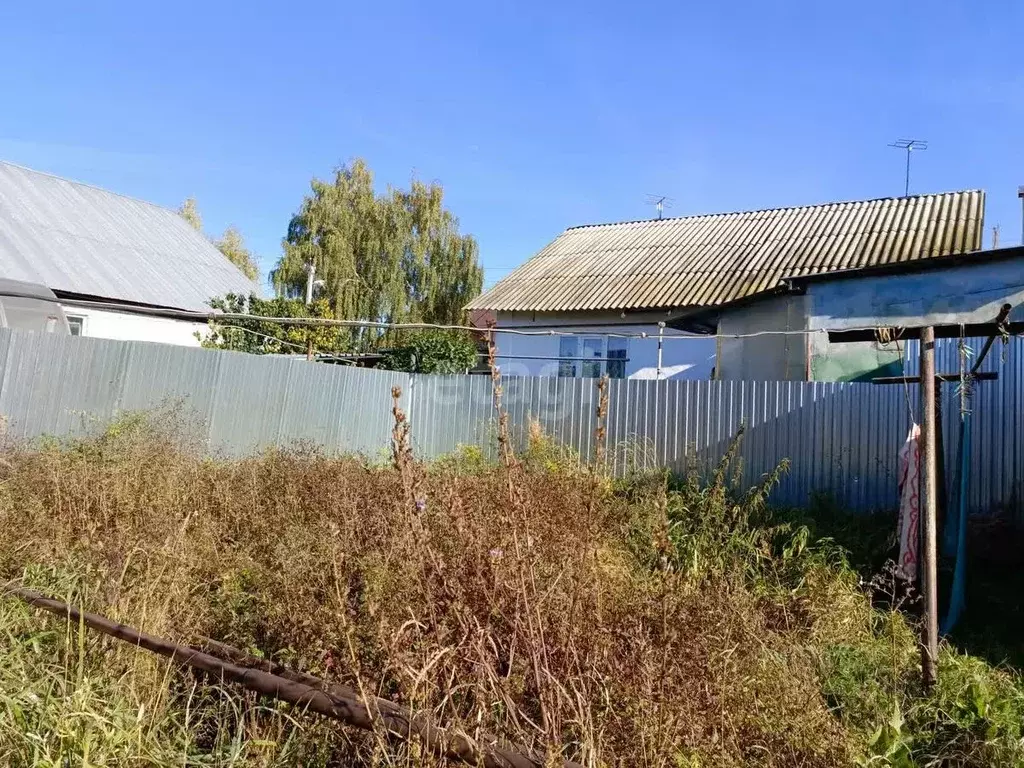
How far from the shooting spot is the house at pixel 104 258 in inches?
646

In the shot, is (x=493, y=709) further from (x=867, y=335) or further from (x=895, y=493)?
(x=895, y=493)

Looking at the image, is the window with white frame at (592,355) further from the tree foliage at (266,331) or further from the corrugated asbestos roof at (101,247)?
the corrugated asbestos roof at (101,247)

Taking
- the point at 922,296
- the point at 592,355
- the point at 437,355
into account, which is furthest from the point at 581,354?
the point at 922,296

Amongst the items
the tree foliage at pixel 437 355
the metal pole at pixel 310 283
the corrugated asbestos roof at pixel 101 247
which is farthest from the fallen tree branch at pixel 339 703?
the metal pole at pixel 310 283

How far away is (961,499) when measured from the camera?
5641mm

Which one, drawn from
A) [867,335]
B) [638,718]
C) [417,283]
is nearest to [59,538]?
[638,718]

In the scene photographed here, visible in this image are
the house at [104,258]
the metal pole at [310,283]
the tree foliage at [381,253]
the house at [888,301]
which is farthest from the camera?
the tree foliage at [381,253]

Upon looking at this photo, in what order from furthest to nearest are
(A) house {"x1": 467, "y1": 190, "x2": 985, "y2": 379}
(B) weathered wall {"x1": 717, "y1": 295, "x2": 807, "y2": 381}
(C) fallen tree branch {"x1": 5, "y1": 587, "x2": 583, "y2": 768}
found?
(A) house {"x1": 467, "y1": 190, "x2": 985, "y2": 379}, (B) weathered wall {"x1": 717, "y1": 295, "x2": 807, "y2": 381}, (C) fallen tree branch {"x1": 5, "y1": 587, "x2": 583, "y2": 768}

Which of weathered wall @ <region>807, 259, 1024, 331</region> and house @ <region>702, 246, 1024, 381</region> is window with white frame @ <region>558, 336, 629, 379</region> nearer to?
house @ <region>702, 246, 1024, 381</region>

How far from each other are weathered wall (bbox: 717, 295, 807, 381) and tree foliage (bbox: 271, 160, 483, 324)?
14.0 metres

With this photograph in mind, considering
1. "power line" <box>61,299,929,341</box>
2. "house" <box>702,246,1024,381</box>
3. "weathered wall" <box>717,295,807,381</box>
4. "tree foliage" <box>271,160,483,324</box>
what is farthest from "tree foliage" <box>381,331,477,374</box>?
"tree foliage" <box>271,160,483,324</box>

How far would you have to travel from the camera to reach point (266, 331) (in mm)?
18172

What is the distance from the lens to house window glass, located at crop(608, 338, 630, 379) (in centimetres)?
1582

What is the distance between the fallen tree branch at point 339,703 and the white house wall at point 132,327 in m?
14.7
